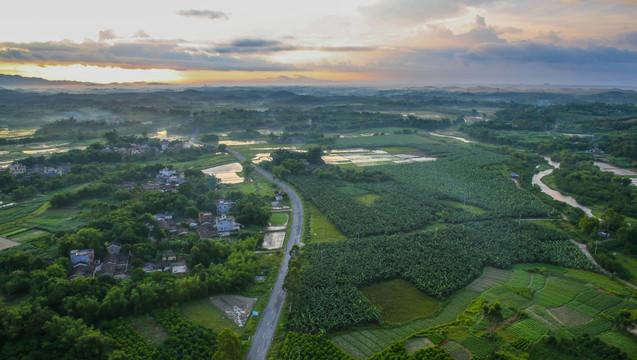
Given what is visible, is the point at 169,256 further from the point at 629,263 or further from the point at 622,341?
the point at 629,263

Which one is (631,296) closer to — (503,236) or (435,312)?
(503,236)

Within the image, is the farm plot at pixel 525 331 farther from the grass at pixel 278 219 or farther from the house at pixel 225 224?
the house at pixel 225 224

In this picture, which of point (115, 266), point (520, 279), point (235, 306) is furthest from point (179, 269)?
point (520, 279)

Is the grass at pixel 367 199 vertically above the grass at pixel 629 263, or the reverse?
the grass at pixel 629 263

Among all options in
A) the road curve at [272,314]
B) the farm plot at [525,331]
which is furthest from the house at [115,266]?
the farm plot at [525,331]

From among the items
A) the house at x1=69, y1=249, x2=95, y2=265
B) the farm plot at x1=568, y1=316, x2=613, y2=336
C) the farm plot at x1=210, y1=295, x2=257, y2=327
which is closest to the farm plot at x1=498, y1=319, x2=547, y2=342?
the farm plot at x1=568, y1=316, x2=613, y2=336

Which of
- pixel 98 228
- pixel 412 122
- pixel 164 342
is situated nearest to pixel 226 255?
pixel 164 342

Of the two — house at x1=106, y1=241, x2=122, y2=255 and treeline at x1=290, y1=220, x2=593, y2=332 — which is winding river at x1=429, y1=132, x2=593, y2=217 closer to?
treeline at x1=290, y1=220, x2=593, y2=332
